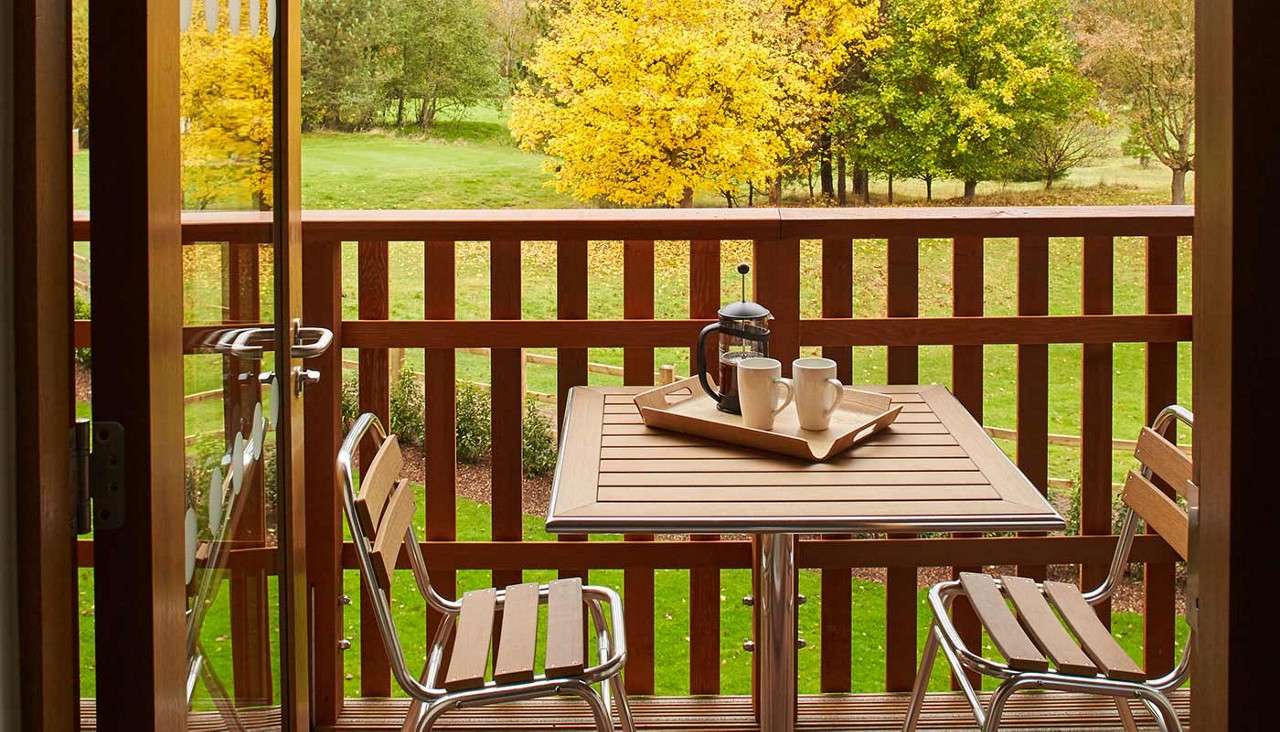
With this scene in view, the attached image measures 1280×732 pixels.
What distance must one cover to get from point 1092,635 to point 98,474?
62.0 inches

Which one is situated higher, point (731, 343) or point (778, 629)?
point (731, 343)

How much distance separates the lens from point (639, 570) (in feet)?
8.79

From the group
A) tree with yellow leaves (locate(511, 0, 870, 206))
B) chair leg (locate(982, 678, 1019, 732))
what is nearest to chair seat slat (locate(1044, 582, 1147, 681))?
chair leg (locate(982, 678, 1019, 732))

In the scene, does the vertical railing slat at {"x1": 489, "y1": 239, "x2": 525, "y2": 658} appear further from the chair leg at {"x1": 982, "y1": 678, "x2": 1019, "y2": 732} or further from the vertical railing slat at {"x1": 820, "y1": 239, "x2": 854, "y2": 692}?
the chair leg at {"x1": 982, "y1": 678, "x2": 1019, "y2": 732}

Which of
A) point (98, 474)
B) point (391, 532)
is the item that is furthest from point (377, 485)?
point (98, 474)

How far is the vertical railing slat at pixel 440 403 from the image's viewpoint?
8.65ft

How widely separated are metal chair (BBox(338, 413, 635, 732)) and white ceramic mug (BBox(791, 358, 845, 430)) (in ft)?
1.43

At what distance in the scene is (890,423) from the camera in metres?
2.29

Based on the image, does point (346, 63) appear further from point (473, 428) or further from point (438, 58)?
point (473, 428)

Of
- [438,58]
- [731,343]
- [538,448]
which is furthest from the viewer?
[438,58]
